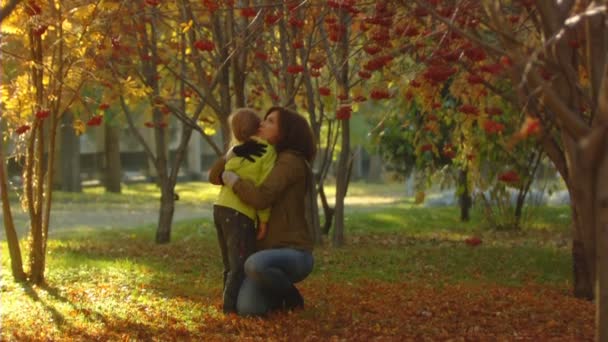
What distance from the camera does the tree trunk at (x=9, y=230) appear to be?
888 centimetres

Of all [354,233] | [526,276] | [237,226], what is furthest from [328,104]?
[237,226]

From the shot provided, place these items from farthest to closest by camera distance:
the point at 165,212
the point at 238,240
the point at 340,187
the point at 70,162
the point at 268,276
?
the point at 70,162 < the point at 165,212 < the point at 340,187 < the point at 238,240 < the point at 268,276

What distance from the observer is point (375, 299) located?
842cm

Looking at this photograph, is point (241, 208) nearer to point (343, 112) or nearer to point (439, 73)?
point (439, 73)

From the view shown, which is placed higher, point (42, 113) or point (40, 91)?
point (40, 91)

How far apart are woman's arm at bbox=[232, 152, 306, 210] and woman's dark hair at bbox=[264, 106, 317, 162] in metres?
0.17

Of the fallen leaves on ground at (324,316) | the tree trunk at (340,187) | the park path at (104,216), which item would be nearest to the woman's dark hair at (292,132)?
the fallen leaves on ground at (324,316)

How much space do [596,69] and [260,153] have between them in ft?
8.96

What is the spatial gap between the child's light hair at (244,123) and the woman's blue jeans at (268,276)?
2.73 ft

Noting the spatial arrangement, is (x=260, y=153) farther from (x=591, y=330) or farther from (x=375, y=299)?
(x=591, y=330)

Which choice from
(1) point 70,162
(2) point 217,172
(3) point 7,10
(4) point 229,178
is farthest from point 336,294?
(1) point 70,162

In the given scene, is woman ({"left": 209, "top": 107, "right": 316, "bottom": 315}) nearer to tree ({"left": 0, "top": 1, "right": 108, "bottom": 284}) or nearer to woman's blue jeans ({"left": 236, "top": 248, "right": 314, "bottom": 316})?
woman's blue jeans ({"left": 236, "top": 248, "right": 314, "bottom": 316})

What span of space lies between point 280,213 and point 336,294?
1604 millimetres

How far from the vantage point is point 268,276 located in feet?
23.2
